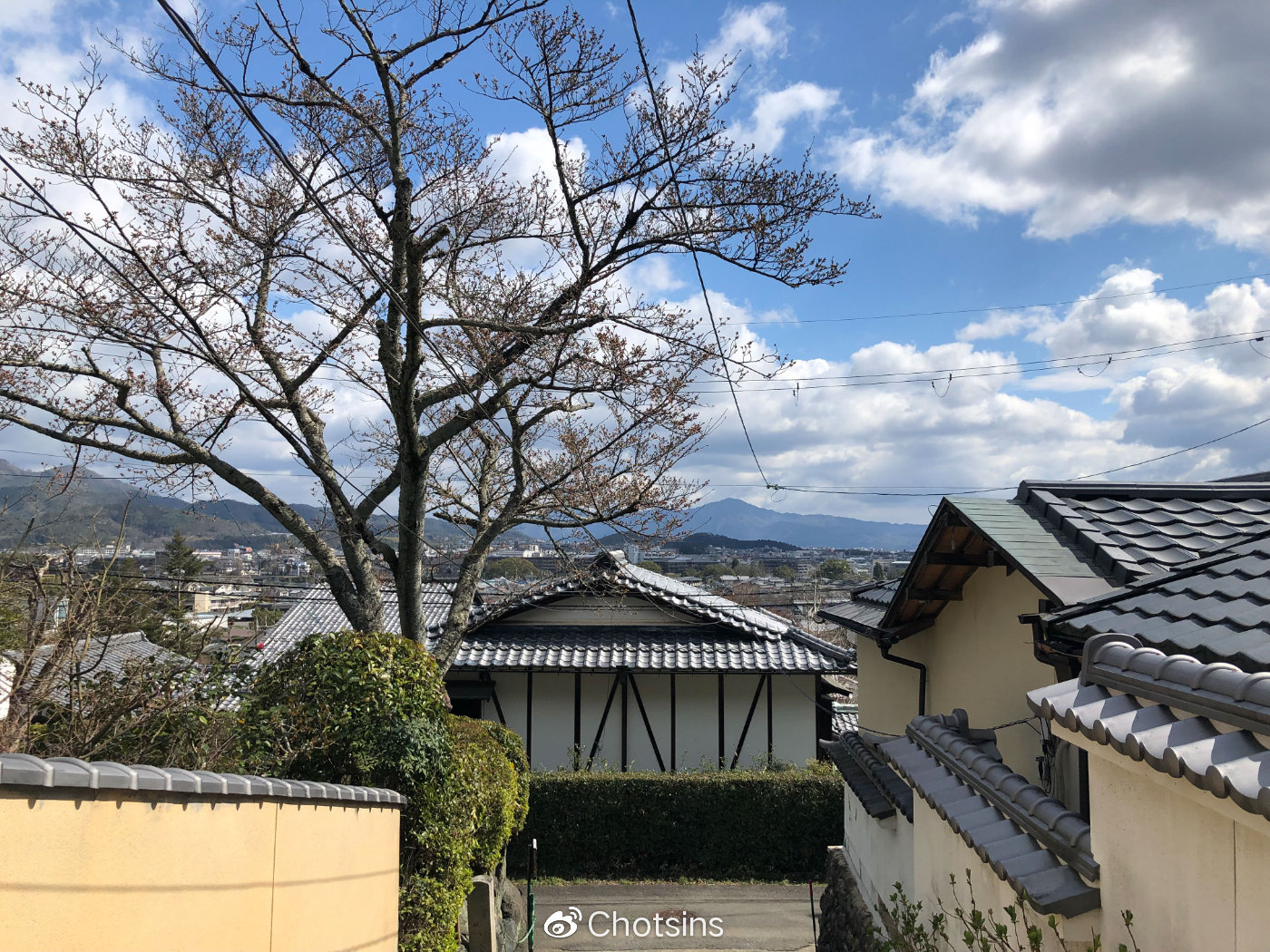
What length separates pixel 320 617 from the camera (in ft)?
76.2

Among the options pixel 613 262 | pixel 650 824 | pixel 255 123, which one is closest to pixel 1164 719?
pixel 255 123

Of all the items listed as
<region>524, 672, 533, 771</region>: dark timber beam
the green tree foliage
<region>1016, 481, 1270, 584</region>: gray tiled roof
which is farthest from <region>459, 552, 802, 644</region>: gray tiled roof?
<region>1016, 481, 1270, 584</region>: gray tiled roof

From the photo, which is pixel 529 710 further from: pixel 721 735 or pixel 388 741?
pixel 388 741

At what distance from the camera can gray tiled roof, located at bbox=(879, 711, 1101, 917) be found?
3.32 m

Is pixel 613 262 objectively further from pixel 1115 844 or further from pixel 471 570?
pixel 1115 844

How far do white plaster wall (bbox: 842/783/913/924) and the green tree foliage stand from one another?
5041 millimetres

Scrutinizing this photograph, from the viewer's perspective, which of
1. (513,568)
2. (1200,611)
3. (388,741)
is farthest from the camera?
(513,568)

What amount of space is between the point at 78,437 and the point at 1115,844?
8815mm

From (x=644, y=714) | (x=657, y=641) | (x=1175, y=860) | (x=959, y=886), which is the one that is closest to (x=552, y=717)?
(x=644, y=714)

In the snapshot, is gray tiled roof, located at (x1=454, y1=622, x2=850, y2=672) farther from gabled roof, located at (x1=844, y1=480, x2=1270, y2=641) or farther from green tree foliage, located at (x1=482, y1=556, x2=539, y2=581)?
gabled roof, located at (x1=844, y1=480, x2=1270, y2=641)

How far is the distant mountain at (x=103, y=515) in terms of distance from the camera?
6.13m

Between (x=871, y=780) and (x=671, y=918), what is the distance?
246 inches

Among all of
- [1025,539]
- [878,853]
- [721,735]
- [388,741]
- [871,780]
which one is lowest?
[721,735]

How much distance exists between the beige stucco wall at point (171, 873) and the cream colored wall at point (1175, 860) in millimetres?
3195
